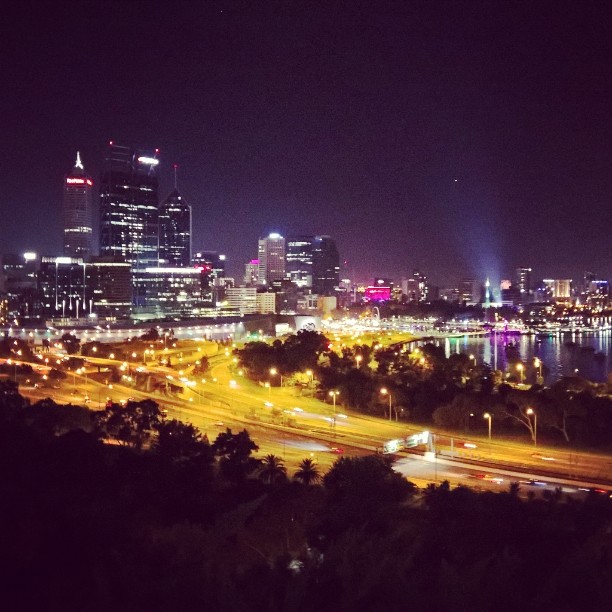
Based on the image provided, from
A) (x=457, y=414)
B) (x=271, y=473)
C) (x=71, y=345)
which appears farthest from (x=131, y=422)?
(x=71, y=345)

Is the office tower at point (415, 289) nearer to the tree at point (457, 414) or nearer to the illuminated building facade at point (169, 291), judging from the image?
the illuminated building facade at point (169, 291)

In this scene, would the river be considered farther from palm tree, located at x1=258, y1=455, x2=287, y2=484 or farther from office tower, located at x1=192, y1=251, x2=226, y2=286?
office tower, located at x1=192, y1=251, x2=226, y2=286

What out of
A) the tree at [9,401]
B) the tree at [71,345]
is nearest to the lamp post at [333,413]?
the tree at [9,401]

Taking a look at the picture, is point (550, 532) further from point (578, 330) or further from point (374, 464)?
point (578, 330)

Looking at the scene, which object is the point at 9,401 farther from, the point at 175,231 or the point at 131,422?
the point at 175,231

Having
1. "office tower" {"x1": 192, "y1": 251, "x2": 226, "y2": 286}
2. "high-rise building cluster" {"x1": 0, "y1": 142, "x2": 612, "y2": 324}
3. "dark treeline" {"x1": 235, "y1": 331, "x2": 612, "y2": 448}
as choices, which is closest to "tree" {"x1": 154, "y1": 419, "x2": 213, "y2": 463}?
"dark treeline" {"x1": 235, "y1": 331, "x2": 612, "y2": 448}

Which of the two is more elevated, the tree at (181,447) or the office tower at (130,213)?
the office tower at (130,213)
